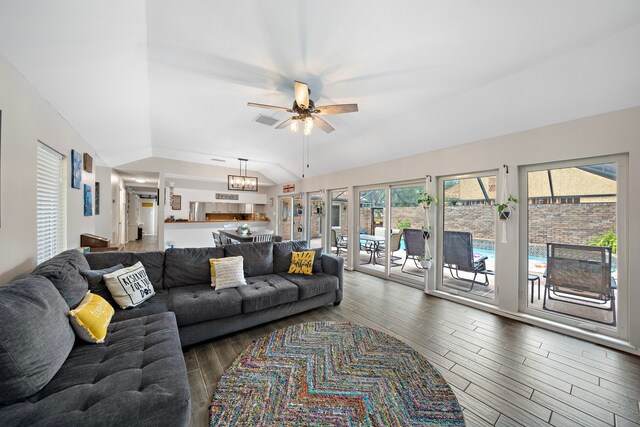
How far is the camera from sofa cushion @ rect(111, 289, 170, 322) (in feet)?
7.00

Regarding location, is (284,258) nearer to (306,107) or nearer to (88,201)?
(306,107)

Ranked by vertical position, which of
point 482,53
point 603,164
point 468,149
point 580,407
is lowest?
point 580,407

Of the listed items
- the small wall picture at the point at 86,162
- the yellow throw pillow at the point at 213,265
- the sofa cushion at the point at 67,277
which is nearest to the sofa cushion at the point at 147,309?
the sofa cushion at the point at 67,277

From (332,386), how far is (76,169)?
170 inches

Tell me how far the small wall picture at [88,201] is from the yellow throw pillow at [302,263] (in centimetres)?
351

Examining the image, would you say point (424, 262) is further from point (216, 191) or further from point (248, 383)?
point (216, 191)

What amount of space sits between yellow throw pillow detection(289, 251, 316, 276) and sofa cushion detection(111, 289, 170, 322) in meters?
1.58

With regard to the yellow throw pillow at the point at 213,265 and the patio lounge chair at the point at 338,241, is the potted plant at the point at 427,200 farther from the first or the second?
the yellow throw pillow at the point at 213,265

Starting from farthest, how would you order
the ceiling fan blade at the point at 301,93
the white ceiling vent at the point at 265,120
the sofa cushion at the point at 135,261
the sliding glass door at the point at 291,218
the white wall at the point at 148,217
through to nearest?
the white wall at the point at 148,217
the sliding glass door at the point at 291,218
the white ceiling vent at the point at 265,120
the sofa cushion at the point at 135,261
the ceiling fan blade at the point at 301,93

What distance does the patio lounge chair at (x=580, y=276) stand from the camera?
271 cm

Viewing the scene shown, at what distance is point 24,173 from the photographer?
83.4 inches

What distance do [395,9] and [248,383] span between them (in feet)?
9.91

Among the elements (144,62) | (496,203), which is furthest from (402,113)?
(144,62)

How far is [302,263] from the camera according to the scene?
11.6 feet
